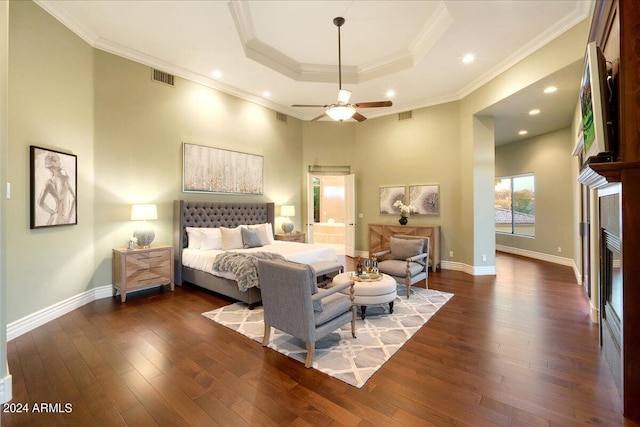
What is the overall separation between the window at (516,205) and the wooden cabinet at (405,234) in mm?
3705

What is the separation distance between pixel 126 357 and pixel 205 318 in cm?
100

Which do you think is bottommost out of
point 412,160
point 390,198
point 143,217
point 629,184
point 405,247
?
point 405,247

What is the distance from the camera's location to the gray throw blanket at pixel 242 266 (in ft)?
12.2

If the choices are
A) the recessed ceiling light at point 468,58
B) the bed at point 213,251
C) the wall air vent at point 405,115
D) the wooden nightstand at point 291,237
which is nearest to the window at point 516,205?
the wall air vent at point 405,115

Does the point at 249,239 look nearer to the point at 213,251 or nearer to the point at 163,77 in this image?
the point at 213,251

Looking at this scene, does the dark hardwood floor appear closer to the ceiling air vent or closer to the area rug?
the area rug

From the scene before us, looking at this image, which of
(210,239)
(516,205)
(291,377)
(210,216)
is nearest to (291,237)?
(210,216)

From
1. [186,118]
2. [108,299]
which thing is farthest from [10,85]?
[108,299]

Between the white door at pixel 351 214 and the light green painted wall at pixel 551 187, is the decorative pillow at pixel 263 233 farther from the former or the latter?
the light green painted wall at pixel 551 187

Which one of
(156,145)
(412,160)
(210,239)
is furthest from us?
(412,160)

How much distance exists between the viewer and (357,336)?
3.02 m

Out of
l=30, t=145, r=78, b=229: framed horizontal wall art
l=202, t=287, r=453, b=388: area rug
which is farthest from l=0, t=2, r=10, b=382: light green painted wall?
l=202, t=287, r=453, b=388: area rug

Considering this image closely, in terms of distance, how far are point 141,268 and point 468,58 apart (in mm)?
6319

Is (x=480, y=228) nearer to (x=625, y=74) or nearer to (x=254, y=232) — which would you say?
(x=625, y=74)
